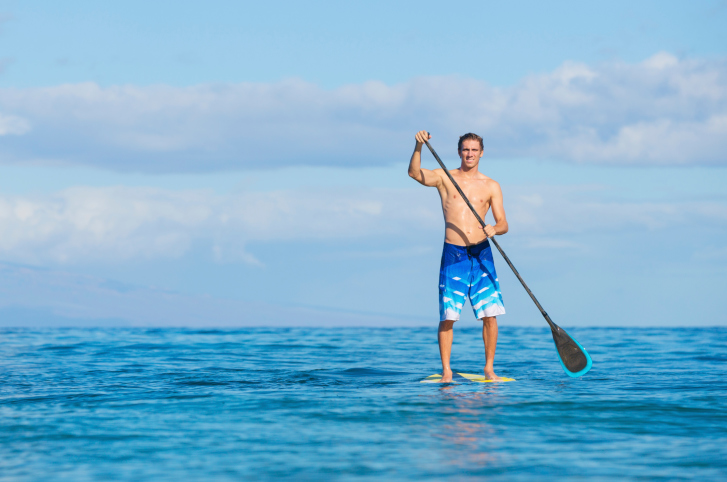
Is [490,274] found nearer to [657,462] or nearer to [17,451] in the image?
[657,462]

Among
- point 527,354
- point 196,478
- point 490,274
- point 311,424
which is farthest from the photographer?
point 527,354

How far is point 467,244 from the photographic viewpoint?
A: 24.8 feet

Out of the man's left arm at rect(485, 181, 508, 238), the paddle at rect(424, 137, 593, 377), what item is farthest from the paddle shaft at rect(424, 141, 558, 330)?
the man's left arm at rect(485, 181, 508, 238)

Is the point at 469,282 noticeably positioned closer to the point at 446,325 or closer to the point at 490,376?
the point at 446,325

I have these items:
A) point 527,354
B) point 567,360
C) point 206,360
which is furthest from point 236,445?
point 527,354

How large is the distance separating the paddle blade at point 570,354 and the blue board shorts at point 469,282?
0.73 metres

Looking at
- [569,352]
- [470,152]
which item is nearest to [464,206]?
[470,152]

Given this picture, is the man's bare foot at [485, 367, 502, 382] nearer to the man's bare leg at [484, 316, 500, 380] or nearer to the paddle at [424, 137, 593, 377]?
the man's bare leg at [484, 316, 500, 380]

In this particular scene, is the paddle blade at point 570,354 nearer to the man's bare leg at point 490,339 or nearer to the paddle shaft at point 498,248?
the paddle shaft at point 498,248

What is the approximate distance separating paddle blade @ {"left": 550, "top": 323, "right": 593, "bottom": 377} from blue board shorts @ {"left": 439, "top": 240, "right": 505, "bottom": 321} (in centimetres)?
73

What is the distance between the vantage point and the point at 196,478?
3.70 metres

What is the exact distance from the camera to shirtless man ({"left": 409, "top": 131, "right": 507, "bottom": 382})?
754 centimetres

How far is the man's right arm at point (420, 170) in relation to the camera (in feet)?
23.8

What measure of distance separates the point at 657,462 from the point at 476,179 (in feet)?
13.4
